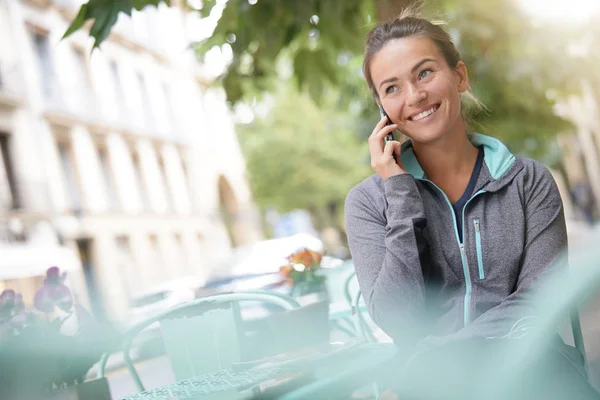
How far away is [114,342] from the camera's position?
9.02ft

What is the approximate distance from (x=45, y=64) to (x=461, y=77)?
26662 millimetres

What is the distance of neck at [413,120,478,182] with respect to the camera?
8.07 ft

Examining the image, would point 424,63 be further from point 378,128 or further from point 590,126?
point 590,126

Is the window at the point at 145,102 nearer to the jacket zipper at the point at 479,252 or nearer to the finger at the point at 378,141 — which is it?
the finger at the point at 378,141

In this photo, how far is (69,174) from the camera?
27.5 m

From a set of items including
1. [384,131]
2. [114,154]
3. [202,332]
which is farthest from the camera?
[114,154]

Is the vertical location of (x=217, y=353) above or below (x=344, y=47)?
below

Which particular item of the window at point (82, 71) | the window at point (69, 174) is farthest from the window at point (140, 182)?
the window at point (69, 174)

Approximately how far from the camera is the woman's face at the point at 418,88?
243 centimetres

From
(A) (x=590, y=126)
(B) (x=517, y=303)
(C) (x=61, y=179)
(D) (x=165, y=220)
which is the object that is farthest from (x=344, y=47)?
(A) (x=590, y=126)

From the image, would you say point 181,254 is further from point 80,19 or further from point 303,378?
point 303,378

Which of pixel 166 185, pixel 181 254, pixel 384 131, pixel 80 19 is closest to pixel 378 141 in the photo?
pixel 384 131

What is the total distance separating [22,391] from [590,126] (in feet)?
146

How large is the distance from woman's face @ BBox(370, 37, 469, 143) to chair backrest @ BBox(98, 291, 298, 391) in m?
0.84
